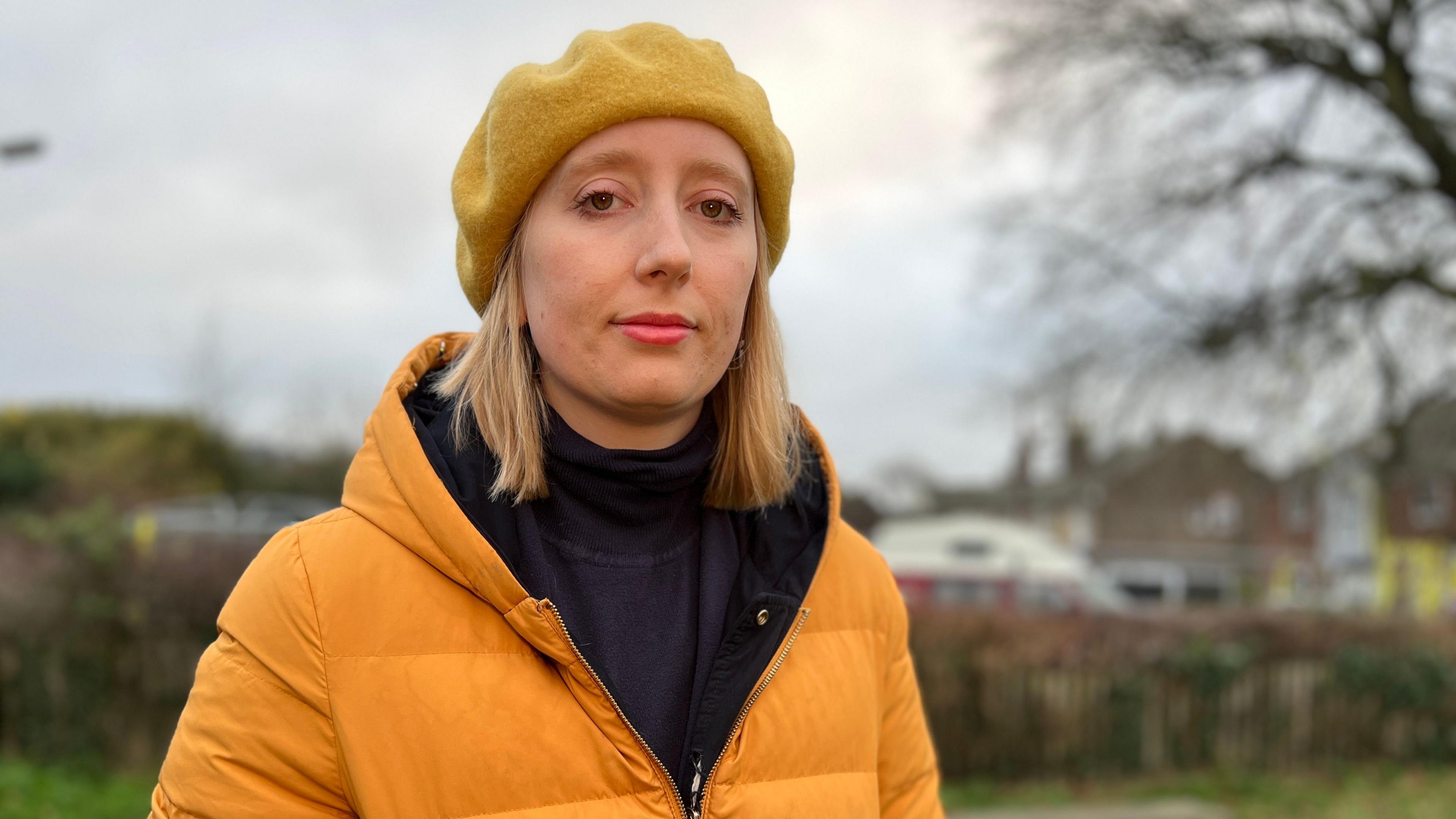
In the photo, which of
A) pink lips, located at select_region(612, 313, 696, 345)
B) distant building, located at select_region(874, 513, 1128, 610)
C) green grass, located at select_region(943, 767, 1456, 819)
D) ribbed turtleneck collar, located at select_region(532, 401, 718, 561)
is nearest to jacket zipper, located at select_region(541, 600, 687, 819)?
ribbed turtleneck collar, located at select_region(532, 401, 718, 561)

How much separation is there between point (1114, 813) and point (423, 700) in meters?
7.06

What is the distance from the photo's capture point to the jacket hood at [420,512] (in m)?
1.47

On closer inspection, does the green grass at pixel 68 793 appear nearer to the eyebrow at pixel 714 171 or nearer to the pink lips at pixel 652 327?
the pink lips at pixel 652 327

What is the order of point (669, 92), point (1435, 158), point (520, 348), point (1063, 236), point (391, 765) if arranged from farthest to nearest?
point (1063, 236) → point (1435, 158) → point (520, 348) → point (669, 92) → point (391, 765)

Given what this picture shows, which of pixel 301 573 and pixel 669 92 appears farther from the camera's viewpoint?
pixel 669 92

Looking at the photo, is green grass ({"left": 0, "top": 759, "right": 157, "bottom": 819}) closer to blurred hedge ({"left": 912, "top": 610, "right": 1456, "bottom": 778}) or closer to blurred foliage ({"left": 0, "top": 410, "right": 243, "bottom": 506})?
blurred hedge ({"left": 912, "top": 610, "right": 1456, "bottom": 778})

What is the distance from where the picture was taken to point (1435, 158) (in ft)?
37.1

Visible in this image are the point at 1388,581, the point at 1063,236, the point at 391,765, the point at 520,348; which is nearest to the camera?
the point at 391,765

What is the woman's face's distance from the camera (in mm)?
1579

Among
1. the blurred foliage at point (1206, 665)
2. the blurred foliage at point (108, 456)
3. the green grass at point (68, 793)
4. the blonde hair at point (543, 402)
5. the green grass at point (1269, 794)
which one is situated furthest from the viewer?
the blurred foliage at point (108, 456)

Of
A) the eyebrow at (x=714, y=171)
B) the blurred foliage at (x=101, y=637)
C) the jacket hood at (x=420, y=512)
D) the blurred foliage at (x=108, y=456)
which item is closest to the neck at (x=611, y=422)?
the jacket hood at (x=420, y=512)

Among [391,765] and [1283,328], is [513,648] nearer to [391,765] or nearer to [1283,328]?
[391,765]

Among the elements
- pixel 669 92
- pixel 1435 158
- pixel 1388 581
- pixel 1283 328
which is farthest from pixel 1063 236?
pixel 1388 581

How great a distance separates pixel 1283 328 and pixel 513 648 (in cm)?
1200
